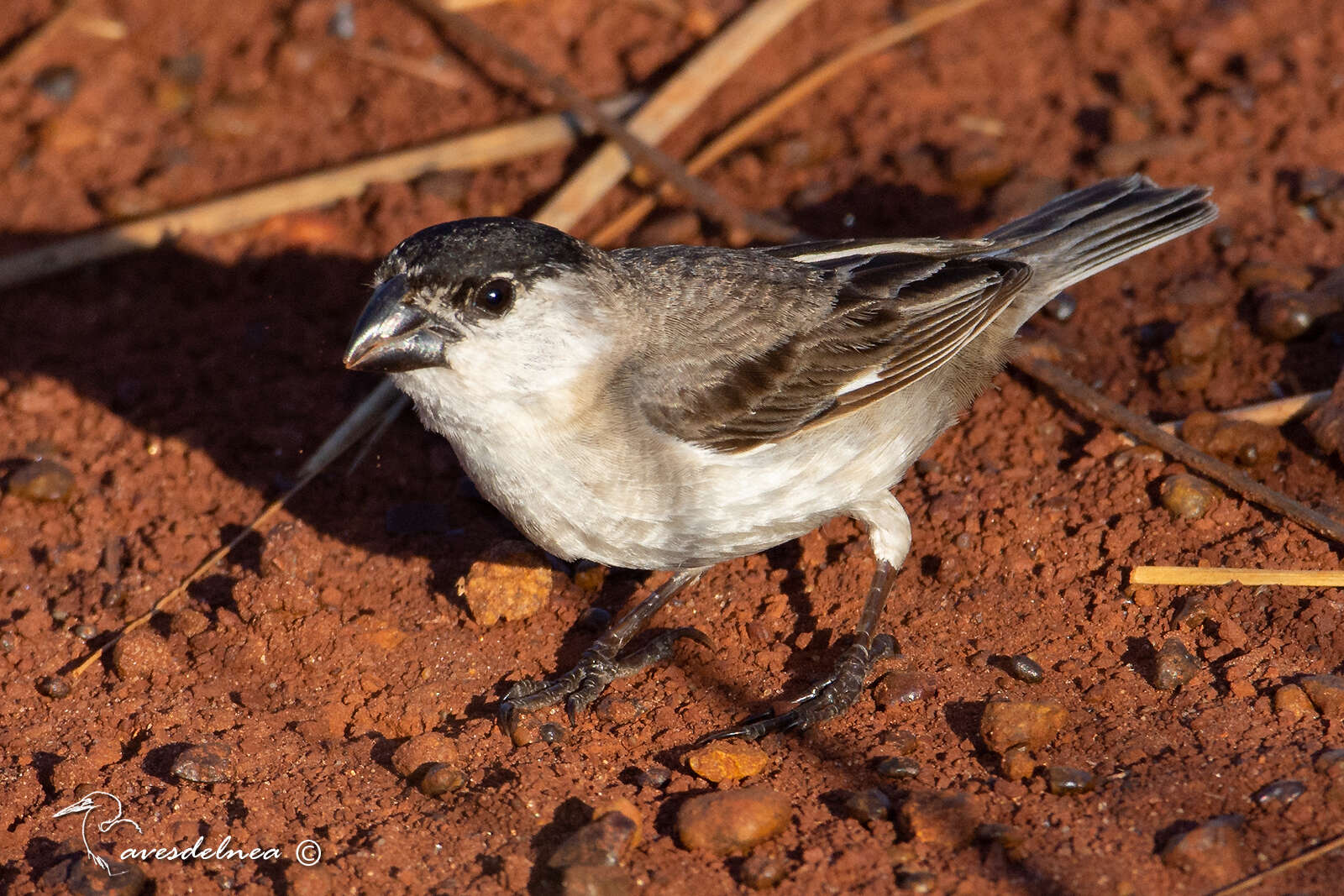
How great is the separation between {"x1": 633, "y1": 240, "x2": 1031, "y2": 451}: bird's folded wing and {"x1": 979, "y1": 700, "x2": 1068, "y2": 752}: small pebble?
1240 millimetres

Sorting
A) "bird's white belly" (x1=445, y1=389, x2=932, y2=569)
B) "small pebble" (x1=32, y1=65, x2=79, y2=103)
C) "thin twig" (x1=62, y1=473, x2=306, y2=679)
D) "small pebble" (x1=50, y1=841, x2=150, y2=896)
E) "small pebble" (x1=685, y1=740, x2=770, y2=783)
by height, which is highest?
"small pebble" (x1=32, y1=65, x2=79, y2=103)

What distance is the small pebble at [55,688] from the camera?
4.88 m

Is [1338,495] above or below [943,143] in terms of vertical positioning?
below

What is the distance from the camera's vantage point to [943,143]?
24.2 ft

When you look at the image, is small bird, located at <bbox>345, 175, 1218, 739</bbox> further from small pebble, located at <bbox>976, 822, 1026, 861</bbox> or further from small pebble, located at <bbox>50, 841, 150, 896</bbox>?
small pebble, located at <bbox>50, 841, 150, 896</bbox>

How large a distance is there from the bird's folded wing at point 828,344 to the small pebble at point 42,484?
113 inches

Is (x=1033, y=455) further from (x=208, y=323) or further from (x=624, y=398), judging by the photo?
(x=208, y=323)

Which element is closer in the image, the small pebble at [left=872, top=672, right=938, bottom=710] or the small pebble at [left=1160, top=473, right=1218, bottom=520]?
the small pebble at [left=872, top=672, right=938, bottom=710]

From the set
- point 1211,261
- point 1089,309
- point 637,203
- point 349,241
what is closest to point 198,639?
point 349,241

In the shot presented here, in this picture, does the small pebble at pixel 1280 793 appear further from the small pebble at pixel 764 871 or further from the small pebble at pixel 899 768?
the small pebble at pixel 764 871

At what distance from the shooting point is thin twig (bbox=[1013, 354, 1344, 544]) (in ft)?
16.5

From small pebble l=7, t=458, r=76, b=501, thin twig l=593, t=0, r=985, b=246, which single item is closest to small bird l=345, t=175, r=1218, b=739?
thin twig l=593, t=0, r=985, b=246

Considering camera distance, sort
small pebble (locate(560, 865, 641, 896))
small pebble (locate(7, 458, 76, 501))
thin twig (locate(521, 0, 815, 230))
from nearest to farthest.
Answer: small pebble (locate(560, 865, 641, 896)), small pebble (locate(7, 458, 76, 501)), thin twig (locate(521, 0, 815, 230))

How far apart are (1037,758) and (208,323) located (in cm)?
474
